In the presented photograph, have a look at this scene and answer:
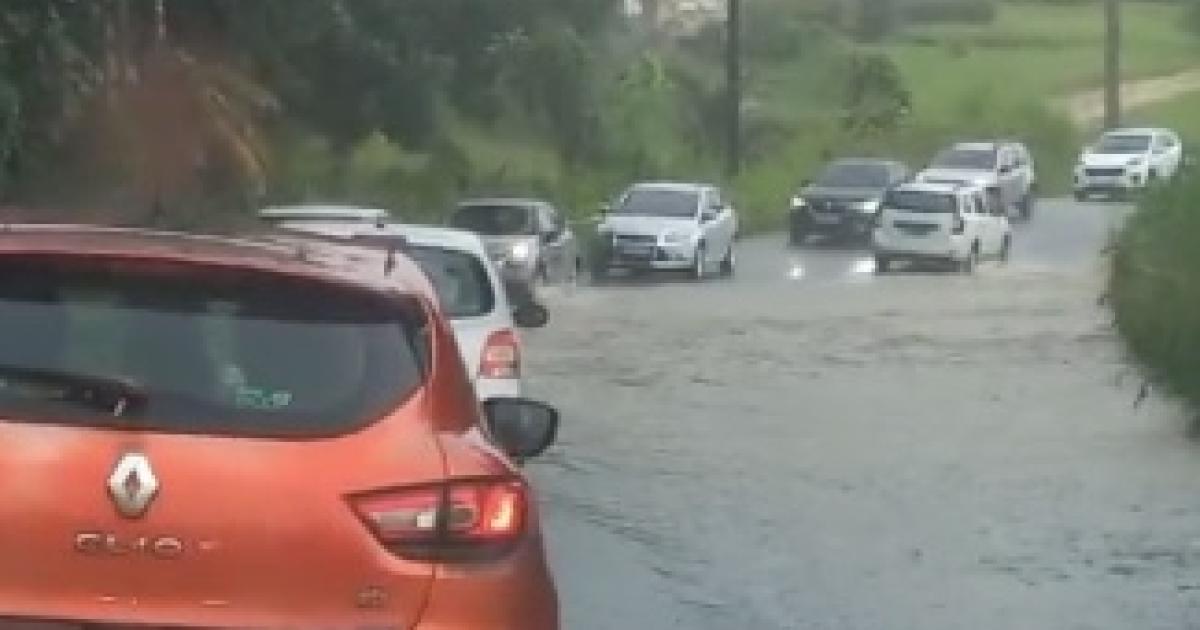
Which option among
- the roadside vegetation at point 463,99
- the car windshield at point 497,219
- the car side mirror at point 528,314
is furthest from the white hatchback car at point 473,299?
the car windshield at point 497,219

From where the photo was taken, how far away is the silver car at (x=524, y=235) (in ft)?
131

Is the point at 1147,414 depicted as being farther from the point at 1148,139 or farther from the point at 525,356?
the point at 1148,139

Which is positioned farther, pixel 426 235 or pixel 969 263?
pixel 969 263

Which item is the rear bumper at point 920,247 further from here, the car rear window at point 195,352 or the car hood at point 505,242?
the car rear window at point 195,352

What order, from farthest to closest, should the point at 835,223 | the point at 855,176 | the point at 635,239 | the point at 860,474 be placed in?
the point at 855,176 → the point at 835,223 → the point at 635,239 → the point at 860,474

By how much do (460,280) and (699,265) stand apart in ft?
99.8

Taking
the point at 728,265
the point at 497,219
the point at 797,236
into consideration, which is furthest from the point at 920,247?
the point at 497,219

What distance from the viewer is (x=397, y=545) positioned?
20.4 feet

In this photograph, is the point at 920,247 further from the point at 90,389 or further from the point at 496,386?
the point at 90,389

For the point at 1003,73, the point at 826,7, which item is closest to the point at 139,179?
the point at 1003,73

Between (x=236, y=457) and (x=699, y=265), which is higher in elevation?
(x=236, y=457)

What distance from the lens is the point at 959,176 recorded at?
57.6 m

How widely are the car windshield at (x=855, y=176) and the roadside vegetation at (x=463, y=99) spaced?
236 centimetres

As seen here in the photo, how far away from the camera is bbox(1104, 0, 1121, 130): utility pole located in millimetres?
75938
